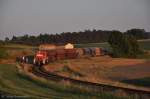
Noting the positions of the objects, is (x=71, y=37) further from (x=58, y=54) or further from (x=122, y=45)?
(x=58, y=54)

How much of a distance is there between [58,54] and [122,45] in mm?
15551

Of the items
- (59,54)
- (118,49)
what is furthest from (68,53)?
(118,49)

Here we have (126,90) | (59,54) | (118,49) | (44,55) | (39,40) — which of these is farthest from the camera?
(39,40)

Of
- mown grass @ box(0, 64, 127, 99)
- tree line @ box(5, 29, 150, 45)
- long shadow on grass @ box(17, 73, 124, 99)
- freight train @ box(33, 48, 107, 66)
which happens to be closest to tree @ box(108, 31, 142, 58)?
freight train @ box(33, 48, 107, 66)

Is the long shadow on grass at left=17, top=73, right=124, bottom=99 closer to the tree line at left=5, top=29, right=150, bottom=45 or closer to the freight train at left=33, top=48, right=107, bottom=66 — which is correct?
the freight train at left=33, top=48, right=107, bottom=66

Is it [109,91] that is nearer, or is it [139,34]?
[109,91]

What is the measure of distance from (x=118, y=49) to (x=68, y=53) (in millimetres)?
12091

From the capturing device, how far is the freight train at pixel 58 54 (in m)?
49.1

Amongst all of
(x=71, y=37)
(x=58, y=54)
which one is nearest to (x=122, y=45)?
(x=58, y=54)

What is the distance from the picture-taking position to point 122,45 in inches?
2852

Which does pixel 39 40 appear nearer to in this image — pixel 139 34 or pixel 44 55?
pixel 139 34

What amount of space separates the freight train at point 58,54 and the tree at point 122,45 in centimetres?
406

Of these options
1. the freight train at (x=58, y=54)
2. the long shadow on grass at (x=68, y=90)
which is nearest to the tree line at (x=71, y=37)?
the freight train at (x=58, y=54)

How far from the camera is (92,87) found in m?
22.3
